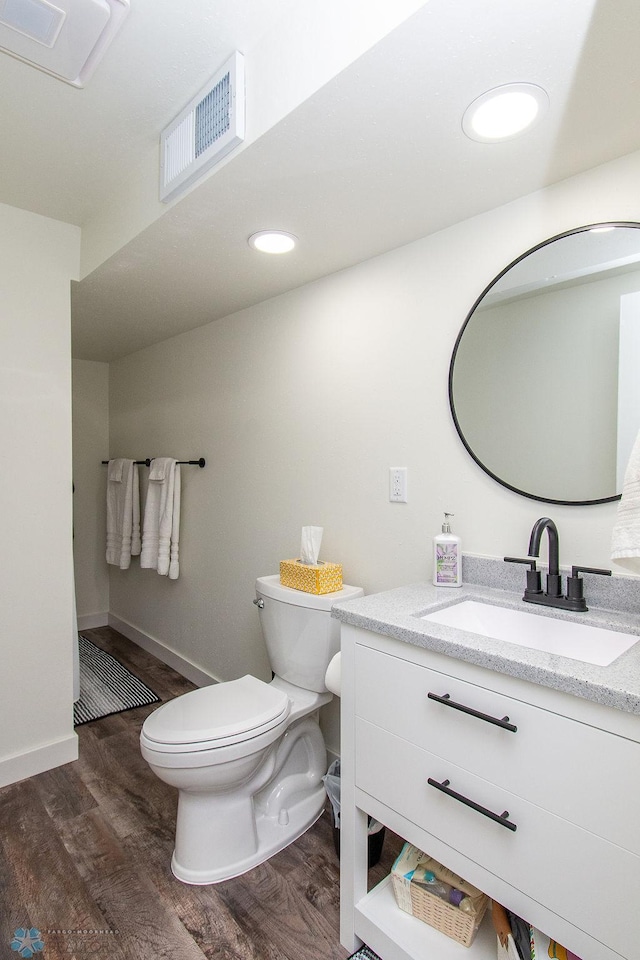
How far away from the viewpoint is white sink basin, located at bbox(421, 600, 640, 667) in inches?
46.4

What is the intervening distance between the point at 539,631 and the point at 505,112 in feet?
4.03

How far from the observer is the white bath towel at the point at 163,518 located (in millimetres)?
2979

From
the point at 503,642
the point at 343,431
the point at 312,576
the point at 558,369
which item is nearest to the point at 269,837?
the point at 312,576

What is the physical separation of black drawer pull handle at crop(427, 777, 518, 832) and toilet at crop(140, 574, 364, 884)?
0.62 m

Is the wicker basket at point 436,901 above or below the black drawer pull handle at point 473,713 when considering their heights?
below

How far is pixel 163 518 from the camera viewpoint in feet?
9.86

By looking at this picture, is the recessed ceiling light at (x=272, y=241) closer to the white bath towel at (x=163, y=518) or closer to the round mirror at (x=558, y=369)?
the round mirror at (x=558, y=369)

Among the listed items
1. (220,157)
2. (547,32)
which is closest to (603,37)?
(547,32)

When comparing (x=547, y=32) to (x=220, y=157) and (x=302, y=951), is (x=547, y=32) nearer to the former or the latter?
(x=220, y=157)

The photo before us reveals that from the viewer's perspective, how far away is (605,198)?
1329mm

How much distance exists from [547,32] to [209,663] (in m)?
2.83

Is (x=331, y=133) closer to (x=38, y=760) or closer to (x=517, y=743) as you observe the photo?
(x=517, y=743)

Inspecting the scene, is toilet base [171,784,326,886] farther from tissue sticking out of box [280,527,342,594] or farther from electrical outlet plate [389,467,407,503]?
electrical outlet plate [389,467,407,503]

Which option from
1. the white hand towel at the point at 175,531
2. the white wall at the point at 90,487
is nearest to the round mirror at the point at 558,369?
the white hand towel at the point at 175,531
